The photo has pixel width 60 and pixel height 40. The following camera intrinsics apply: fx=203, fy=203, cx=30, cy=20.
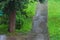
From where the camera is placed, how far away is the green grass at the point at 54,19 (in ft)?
32.6

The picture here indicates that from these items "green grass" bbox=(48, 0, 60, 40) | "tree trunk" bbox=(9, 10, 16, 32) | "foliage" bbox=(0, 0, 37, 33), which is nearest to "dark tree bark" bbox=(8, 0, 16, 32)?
"tree trunk" bbox=(9, 10, 16, 32)

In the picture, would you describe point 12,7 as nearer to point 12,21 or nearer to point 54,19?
point 12,21

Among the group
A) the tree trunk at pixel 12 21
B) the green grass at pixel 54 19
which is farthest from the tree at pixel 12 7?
the green grass at pixel 54 19

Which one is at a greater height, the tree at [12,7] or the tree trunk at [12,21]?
the tree at [12,7]

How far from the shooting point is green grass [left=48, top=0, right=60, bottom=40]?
32.6 feet

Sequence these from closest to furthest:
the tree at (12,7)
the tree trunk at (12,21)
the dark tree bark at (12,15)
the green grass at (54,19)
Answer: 1. the tree at (12,7)
2. the dark tree bark at (12,15)
3. the green grass at (54,19)
4. the tree trunk at (12,21)

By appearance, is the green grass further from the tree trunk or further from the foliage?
the tree trunk

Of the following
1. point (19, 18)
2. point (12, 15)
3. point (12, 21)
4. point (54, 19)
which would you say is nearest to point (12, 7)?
point (12, 15)

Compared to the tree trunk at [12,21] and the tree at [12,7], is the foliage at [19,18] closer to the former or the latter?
the tree at [12,7]

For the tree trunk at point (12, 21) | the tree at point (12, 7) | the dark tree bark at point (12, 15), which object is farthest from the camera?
the tree trunk at point (12, 21)

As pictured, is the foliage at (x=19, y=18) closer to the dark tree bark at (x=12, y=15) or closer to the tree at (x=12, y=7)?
the tree at (x=12, y=7)

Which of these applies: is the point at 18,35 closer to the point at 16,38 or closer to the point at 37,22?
the point at 16,38

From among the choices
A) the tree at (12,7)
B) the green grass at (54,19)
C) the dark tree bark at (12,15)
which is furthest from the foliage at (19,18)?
the green grass at (54,19)

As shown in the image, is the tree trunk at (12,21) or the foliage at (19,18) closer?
the foliage at (19,18)
